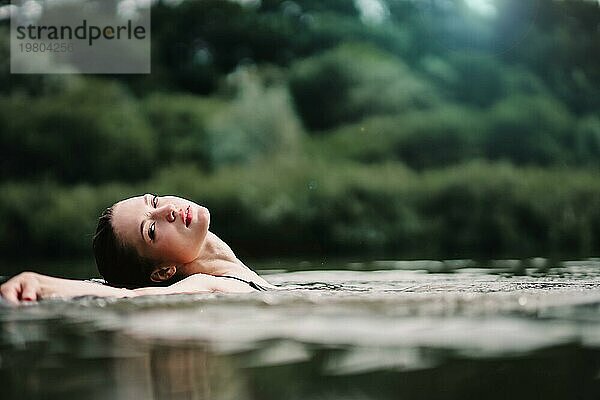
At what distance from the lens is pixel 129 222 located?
170 centimetres

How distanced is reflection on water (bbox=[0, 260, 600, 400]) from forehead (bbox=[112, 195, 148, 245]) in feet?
1.09

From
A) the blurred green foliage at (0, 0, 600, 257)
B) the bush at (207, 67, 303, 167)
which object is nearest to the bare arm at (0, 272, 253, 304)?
the blurred green foliage at (0, 0, 600, 257)

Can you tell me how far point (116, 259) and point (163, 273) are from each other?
11 cm

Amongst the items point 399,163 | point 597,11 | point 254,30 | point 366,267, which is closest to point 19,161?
point 254,30

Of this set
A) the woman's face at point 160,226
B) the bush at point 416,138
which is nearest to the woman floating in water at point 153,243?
the woman's face at point 160,226

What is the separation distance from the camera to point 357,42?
5445 millimetres

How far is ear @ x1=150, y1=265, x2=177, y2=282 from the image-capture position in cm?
176

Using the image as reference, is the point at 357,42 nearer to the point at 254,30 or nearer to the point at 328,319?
the point at 254,30

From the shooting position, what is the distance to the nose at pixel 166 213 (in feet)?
5.52

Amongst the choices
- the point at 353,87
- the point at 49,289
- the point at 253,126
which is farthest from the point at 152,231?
the point at 353,87

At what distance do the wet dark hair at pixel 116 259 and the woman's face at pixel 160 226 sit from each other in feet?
0.04

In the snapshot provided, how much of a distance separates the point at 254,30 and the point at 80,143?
1.36 m

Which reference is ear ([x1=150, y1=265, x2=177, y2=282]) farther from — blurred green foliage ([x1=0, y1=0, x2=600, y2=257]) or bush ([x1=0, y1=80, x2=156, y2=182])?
bush ([x1=0, y1=80, x2=156, y2=182])

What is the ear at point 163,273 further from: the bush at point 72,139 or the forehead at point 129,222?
the bush at point 72,139
